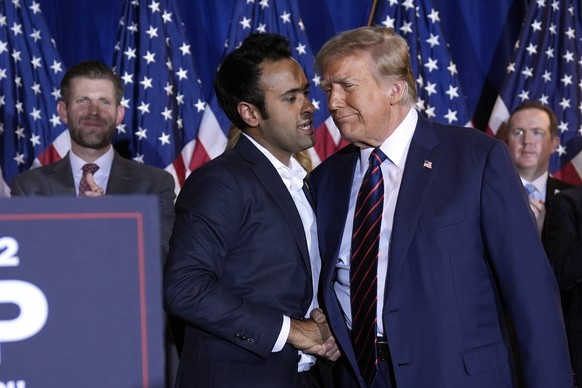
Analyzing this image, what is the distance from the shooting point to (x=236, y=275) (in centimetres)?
218

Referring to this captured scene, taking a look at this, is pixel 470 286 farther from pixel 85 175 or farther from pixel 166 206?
pixel 85 175

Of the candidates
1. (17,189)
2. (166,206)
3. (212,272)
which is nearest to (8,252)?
(212,272)

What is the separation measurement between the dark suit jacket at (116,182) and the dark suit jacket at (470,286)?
1.62 meters

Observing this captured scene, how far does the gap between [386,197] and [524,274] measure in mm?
388

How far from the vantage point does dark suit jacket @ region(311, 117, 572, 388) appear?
1955 mm

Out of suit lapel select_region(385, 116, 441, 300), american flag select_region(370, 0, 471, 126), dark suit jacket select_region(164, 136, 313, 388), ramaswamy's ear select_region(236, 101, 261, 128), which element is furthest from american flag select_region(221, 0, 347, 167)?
suit lapel select_region(385, 116, 441, 300)

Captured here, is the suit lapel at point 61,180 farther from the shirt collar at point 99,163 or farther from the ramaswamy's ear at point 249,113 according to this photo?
the ramaswamy's ear at point 249,113

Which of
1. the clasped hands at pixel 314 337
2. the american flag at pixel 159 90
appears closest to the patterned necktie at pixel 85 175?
the american flag at pixel 159 90

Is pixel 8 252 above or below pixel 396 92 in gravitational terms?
below

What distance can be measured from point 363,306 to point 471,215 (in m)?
0.35

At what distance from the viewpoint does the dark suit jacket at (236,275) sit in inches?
82.1

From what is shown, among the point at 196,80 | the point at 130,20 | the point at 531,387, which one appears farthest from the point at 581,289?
the point at 130,20

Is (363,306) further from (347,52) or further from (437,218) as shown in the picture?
(347,52)

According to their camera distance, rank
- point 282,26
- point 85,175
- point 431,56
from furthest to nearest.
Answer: point 431,56, point 282,26, point 85,175
